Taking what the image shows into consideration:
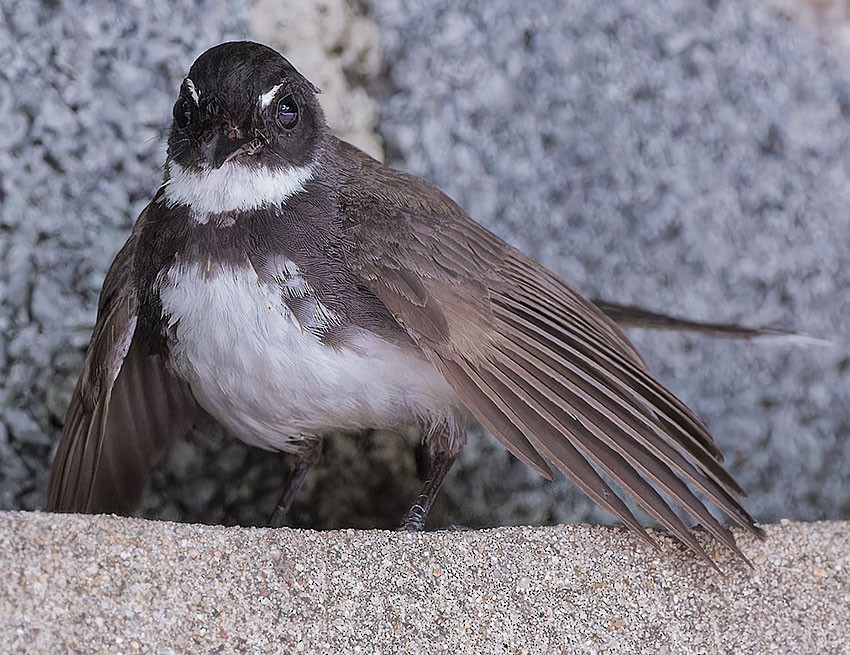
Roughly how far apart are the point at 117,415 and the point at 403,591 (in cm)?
91

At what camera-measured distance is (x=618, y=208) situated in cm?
336

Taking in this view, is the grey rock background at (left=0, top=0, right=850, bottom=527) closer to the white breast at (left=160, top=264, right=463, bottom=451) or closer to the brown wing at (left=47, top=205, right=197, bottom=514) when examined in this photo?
the brown wing at (left=47, top=205, right=197, bottom=514)

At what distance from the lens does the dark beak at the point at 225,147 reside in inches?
85.0

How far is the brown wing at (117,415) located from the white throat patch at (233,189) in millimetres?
225

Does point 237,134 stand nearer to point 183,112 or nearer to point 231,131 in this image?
point 231,131

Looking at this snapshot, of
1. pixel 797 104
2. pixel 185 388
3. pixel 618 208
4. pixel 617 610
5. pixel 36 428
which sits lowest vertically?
pixel 36 428

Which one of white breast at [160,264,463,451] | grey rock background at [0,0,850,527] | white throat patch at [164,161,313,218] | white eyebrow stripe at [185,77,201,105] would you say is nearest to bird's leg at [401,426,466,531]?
white breast at [160,264,463,451]

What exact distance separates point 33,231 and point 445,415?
1.19m

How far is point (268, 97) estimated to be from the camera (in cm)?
221

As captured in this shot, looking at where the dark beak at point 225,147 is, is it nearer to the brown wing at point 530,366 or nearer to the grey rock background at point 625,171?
the brown wing at point 530,366

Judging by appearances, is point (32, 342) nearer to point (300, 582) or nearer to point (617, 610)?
point (300, 582)

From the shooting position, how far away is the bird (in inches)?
84.3

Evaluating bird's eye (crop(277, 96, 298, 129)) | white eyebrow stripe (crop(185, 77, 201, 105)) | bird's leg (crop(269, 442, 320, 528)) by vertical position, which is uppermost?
bird's eye (crop(277, 96, 298, 129))

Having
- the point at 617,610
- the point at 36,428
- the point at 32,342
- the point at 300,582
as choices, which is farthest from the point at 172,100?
the point at 617,610
